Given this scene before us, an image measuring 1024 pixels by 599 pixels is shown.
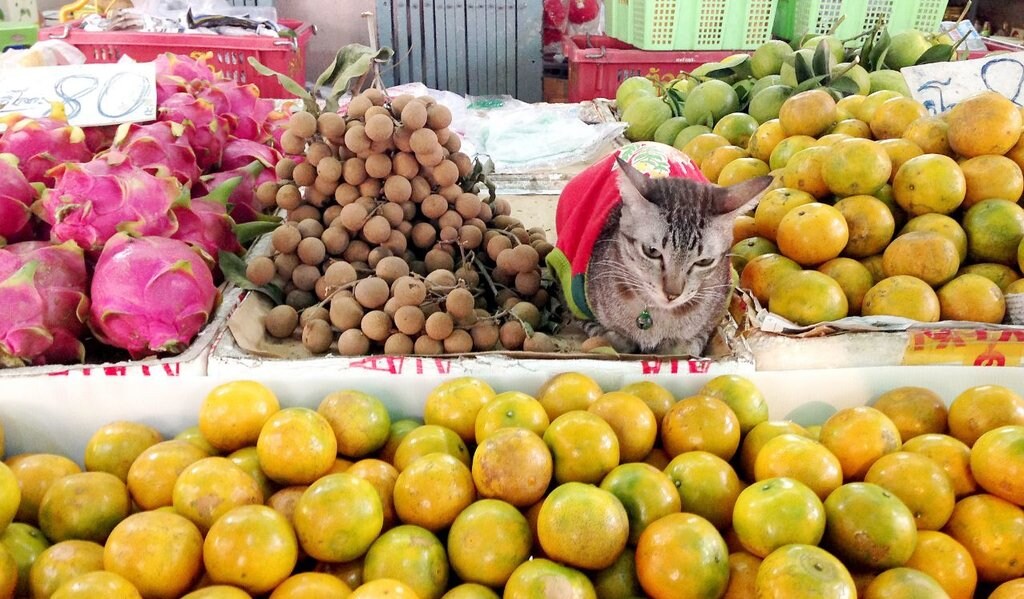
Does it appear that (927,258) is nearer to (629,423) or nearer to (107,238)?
(629,423)

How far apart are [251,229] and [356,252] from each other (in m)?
0.32

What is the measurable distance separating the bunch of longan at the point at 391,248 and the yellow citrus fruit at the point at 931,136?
951mm

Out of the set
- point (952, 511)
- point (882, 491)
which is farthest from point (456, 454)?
point (952, 511)

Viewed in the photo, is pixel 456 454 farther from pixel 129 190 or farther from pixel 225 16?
pixel 225 16

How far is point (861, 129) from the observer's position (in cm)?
185

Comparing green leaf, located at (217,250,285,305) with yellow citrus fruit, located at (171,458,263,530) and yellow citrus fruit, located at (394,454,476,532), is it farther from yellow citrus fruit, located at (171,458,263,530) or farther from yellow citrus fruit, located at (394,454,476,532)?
yellow citrus fruit, located at (394,454,476,532)

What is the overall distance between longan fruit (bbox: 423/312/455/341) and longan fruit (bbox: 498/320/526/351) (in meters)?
0.12

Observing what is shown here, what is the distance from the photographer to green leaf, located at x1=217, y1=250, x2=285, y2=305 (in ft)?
5.03

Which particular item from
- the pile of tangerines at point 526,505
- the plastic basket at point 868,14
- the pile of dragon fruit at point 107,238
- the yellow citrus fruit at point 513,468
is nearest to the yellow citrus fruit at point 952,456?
the pile of tangerines at point 526,505

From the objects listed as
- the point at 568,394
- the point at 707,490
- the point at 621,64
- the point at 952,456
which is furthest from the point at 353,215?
the point at 621,64

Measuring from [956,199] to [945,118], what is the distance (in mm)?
336

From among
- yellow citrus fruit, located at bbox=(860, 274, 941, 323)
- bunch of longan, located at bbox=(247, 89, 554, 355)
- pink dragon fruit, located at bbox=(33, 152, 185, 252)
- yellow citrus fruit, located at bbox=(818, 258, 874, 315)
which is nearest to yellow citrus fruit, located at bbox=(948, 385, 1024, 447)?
yellow citrus fruit, located at bbox=(860, 274, 941, 323)

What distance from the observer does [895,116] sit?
1.79 m

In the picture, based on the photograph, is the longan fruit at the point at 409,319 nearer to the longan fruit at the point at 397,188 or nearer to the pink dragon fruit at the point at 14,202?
the longan fruit at the point at 397,188
